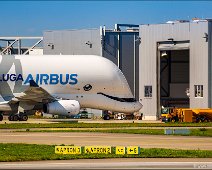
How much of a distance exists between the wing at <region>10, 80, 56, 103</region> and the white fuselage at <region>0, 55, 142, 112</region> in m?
1.26

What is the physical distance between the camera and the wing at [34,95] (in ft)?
273

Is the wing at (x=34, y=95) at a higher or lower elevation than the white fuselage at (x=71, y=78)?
lower

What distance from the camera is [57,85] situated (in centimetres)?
8750

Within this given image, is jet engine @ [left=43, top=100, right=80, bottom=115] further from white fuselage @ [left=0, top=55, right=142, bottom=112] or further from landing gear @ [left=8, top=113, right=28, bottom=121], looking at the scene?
white fuselage @ [left=0, top=55, right=142, bottom=112]

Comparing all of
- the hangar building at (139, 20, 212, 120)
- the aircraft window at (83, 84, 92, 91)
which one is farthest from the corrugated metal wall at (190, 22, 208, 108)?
the aircraft window at (83, 84, 92, 91)

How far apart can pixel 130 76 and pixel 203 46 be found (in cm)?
2403

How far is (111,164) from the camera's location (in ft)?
99.0

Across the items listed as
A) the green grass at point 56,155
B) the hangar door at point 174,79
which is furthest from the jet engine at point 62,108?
the green grass at point 56,155

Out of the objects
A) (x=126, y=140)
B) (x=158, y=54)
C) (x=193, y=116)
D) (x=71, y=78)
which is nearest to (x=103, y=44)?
(x=158, y=54)

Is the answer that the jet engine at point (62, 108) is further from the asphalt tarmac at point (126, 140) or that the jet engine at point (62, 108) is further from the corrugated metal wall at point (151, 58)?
the asphalt tarmac at point (126, 140)

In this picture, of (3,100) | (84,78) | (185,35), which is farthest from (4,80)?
(185,35)

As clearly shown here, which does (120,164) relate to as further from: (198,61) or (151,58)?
(151,58)

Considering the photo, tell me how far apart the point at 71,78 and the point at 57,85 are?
179 centimetres

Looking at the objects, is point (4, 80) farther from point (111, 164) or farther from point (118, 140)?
point (111, 164)
